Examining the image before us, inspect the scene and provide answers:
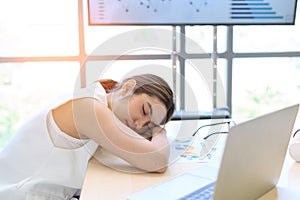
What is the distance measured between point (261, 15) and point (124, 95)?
176cm

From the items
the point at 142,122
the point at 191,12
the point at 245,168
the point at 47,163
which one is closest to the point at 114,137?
the point at 142,122

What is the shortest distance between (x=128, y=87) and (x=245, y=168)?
65 cm

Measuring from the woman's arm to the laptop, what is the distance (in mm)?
129

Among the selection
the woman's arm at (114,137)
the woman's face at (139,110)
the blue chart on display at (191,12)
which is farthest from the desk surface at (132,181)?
the blue chart on display at (191,12)

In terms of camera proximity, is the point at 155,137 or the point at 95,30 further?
the point at 95,30

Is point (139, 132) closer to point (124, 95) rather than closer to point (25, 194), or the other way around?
point (124, 95)

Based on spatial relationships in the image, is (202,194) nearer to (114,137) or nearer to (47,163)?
(114,137)

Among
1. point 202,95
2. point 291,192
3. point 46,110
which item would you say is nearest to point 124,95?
point 46,110

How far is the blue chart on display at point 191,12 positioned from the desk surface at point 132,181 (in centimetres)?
150

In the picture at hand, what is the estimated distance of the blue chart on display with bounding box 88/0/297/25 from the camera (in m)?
2.56

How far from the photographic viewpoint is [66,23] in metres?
2.81

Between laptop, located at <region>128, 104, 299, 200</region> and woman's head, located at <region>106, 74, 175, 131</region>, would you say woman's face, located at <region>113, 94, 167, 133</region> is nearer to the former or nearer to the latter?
woman's head, located at <region>106, 74, 175, 131</region>

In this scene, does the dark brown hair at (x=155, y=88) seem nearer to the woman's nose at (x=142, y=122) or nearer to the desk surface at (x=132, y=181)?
the woman's nose at (x=142, y=122)

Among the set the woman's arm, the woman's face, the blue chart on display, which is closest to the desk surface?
the woman's arm
